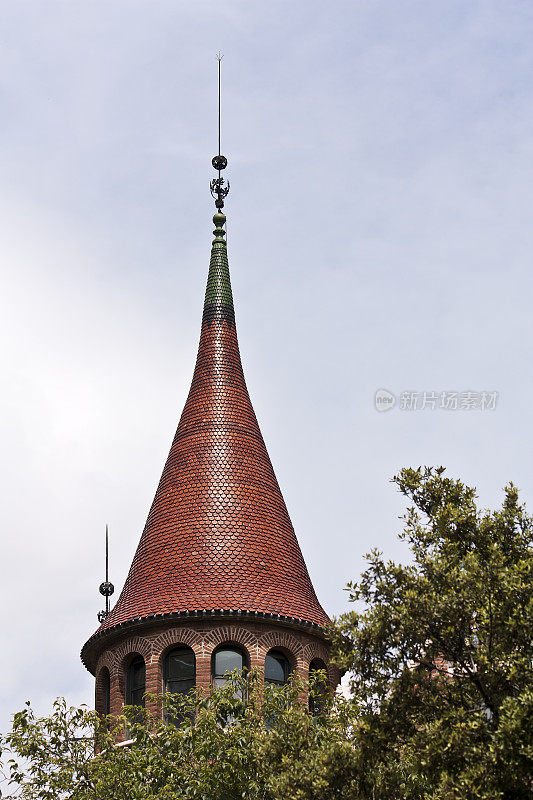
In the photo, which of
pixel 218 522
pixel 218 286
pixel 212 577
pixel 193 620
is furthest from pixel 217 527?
pixel 218 286

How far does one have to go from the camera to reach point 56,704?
65.9 ft

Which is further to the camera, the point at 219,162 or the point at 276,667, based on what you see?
the point at 219,162

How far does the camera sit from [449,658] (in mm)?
14805

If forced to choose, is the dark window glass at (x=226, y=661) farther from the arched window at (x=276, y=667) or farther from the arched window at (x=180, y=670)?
the arched window at (x=276, y=667)

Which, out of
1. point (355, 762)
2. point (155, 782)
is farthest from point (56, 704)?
point (355, 762)

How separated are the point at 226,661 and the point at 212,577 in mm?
1729

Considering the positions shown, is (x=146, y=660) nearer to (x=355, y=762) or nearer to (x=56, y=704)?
(x=56, y=704)

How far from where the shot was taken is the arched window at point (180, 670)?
2462 cm

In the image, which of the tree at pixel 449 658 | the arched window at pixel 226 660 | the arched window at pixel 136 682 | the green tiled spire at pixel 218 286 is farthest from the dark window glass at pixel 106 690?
the tree at pixel 449 658

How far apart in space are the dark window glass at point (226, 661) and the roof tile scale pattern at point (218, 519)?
2.92 ft

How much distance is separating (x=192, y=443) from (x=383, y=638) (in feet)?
45.4

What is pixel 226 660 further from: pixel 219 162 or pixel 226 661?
pixel 219 162

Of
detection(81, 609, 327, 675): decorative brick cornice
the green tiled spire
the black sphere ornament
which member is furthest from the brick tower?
the black sphere ornament

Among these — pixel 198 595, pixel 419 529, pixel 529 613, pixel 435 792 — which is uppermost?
pixel 198 595
